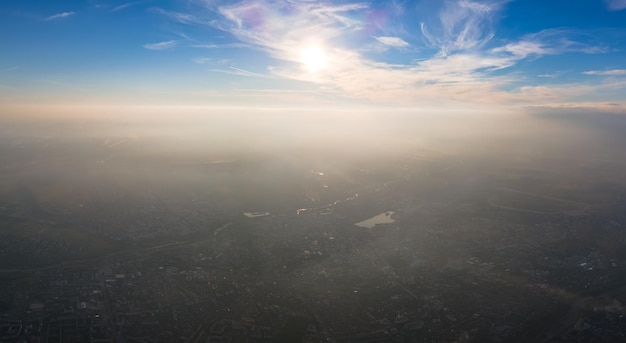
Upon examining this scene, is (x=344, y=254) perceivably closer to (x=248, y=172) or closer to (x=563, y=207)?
(x=563, y=207)

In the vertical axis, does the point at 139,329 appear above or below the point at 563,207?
below

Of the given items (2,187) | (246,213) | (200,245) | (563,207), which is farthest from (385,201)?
(2,187)

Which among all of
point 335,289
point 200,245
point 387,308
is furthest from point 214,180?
point 387,308

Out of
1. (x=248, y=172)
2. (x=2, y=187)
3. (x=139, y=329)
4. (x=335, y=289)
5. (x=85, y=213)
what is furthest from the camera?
(x=248, y=172)

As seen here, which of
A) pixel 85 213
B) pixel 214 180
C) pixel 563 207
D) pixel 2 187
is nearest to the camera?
pixel 85 213

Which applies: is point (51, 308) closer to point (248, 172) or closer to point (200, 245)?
point (200, 245)

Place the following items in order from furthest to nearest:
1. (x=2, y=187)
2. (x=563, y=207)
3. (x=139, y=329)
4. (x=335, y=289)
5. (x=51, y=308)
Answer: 1. (x=2, y=187)
2. (x=563, y=207)
3. (x=335, y=289)
4. (x=51, y=308)
5. (x=139, y=329)

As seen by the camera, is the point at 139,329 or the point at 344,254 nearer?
the point at 139,329

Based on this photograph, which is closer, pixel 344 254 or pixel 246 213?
pixel 344 254

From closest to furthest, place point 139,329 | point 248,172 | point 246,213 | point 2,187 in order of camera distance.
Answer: point 139,329 → point 246,213 → point 2,187 → point 248,172

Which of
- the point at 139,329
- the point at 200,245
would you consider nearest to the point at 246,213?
the point at 200,245
